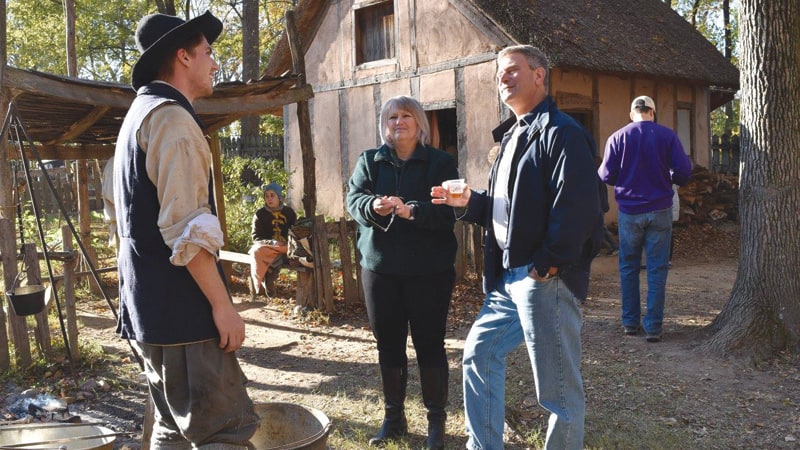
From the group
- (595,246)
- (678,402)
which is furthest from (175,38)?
(678,402)

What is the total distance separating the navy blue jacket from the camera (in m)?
2.75

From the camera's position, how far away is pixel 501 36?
10617mm

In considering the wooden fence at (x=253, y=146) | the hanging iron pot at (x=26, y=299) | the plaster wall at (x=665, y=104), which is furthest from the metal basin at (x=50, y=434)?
the wooden fence at (x=253, y=146)

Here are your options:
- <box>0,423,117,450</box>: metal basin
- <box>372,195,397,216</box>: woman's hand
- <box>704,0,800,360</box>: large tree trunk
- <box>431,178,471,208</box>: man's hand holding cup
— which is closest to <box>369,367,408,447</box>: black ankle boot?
<box>372,195,397,216</box>: woman's hand

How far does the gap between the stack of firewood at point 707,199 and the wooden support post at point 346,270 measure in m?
7.64

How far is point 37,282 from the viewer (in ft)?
17.9

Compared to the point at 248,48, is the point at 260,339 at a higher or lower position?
lower

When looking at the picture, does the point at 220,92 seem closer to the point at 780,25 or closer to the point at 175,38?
the point at 175,38

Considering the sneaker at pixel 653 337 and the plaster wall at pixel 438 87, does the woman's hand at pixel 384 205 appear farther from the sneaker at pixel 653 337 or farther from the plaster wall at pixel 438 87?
the plaster wall at pixel 438 87

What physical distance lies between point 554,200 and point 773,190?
9.84ft

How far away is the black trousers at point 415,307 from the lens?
366 centimetres

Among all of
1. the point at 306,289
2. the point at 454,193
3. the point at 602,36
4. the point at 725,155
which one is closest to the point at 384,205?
the point at 454,193

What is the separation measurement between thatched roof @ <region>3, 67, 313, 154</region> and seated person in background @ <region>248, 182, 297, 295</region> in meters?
1.00

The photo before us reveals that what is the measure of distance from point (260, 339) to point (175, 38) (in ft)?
15.5
